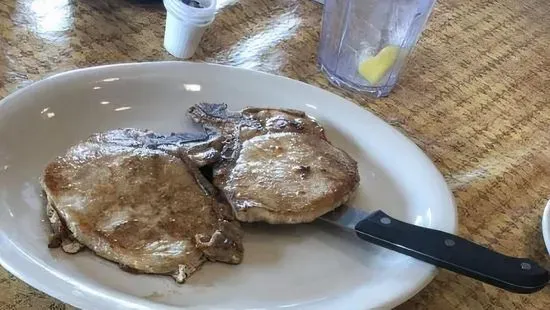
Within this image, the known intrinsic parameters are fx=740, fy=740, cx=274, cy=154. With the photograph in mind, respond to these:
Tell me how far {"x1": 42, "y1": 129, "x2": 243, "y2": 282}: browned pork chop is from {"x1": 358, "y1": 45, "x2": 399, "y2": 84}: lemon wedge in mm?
410

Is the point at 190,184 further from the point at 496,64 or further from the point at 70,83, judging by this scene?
the point at 496,64

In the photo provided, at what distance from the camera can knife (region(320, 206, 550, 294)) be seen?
0.71 meters

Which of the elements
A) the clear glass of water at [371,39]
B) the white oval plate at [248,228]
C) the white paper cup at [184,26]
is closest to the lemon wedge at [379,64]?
the clear glass of water at [371,39]

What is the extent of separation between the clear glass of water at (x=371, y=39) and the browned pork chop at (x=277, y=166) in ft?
0.75

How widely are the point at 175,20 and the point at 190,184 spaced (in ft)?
1.22

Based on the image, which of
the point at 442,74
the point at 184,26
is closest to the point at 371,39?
the point at 442,74

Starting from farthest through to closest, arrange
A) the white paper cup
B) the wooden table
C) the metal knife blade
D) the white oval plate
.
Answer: the white paper cup → the wooden table → the metal knife blade → the white oval plate

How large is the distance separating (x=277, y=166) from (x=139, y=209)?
0.56 feet

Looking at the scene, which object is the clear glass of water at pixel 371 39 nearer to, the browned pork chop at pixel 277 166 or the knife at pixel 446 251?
the browned pork chop at pixel 277 166

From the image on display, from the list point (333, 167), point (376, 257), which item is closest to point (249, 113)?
point (333, 167)

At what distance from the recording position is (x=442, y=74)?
123cm

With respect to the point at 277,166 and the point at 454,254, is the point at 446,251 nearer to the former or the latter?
the point at 454,254

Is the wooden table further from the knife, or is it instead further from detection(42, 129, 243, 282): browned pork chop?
detection(42, 129, 243, 282): browned pork chop

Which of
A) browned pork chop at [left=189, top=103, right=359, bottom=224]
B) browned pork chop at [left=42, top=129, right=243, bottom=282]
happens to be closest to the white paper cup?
browned pork chop at [left=189, top=103, right=359, bottom=224]
